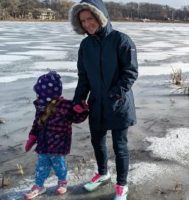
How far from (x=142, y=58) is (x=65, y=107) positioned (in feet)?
32.8

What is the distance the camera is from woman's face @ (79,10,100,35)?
3.41 m

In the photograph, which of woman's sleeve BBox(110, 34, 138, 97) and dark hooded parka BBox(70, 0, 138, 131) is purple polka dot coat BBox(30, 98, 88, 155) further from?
woman's sleeve BBox(110, 34, 138, 97)

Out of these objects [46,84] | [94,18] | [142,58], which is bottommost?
[142,58]

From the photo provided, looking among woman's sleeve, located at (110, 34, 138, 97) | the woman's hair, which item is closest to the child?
the woman's hair

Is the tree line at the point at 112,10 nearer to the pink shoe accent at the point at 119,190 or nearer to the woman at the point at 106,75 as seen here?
the woman at the point at 106,75

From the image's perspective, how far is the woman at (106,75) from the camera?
133 inches

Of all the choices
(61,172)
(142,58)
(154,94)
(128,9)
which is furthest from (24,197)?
(128,9)

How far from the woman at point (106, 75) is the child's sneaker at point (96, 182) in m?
0.25

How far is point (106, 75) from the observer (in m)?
3.47

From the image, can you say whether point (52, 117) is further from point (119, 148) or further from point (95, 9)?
point (95, 9)

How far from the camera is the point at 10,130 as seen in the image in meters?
5.50

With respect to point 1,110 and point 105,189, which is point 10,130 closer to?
point 1,110

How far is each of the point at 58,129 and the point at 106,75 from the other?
0.57m

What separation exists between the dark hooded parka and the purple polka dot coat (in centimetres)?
14
